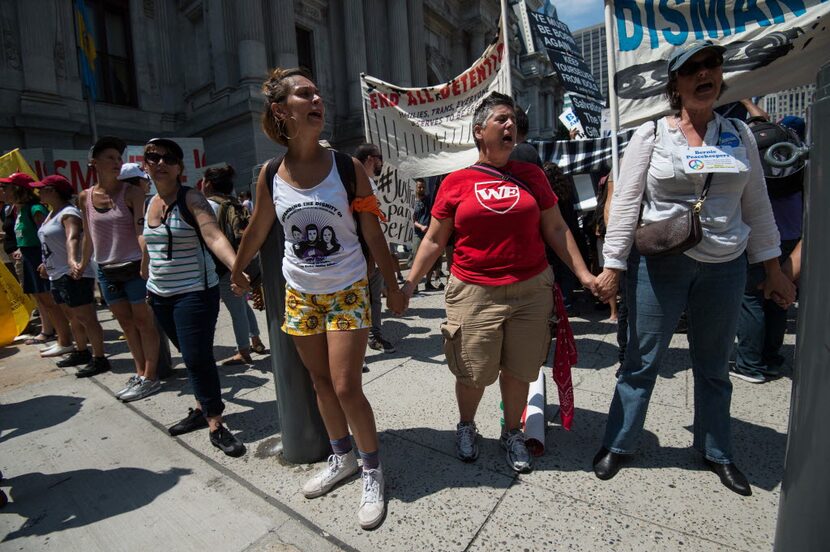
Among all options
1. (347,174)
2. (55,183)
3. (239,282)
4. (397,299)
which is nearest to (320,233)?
(347,174)

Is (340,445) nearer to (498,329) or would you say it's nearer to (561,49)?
(498,329)

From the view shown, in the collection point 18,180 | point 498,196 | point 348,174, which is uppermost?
point 18,180

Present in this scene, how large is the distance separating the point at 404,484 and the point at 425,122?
383cm

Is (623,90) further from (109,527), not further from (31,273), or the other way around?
(31,273)

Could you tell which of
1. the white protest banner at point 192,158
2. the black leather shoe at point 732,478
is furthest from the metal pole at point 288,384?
the white protest banner at point 192,158

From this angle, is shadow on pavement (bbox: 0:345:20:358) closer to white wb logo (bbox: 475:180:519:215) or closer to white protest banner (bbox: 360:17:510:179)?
white protest banner (bbox: 360:17:510:179)

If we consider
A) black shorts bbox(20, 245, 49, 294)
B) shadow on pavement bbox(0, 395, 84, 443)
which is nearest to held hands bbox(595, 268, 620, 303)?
shadow on pavement bbox(0, 395, 84, 443)

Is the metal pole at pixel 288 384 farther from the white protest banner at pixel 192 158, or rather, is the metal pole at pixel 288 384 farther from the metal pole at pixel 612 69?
the white protest banner at pixel 192 158

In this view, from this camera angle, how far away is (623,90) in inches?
137

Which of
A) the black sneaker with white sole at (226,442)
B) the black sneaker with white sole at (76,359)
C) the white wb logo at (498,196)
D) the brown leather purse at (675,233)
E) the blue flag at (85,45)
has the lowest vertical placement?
the black sneaker with white sole at (226,442)

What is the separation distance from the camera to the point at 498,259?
2291 mm

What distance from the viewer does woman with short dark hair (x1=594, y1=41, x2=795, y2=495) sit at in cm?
201

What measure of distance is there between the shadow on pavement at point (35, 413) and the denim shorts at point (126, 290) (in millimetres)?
966

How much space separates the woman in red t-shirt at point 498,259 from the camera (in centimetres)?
228
